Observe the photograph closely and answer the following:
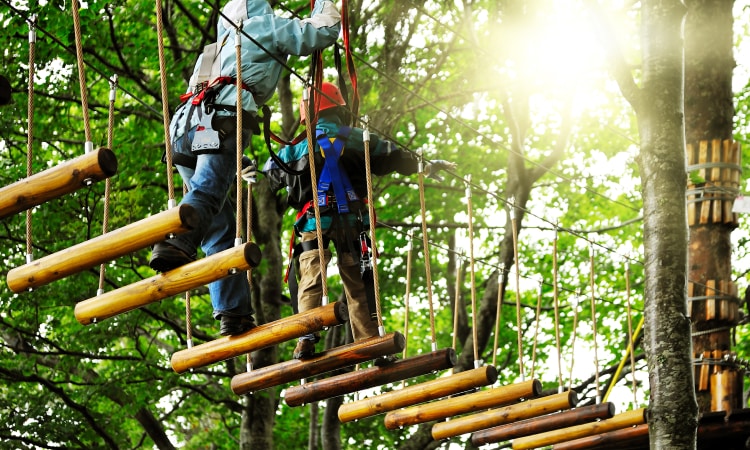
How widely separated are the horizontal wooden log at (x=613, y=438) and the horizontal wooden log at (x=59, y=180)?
430 centimetres

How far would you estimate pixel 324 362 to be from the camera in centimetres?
542

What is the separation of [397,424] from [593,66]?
739 centimetres

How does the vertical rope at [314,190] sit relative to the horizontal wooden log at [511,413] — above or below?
above

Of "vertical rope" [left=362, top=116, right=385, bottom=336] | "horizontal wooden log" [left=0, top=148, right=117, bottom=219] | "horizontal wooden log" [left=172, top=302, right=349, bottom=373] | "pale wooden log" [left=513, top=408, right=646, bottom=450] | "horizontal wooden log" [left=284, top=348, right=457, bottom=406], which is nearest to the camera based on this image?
"horizontal wooden log" [left=0, top=148, right=117, bottom=219]

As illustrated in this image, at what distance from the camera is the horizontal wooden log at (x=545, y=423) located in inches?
258

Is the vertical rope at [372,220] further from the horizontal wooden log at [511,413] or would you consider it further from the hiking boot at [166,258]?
the horizontal wooden log at [511,413]

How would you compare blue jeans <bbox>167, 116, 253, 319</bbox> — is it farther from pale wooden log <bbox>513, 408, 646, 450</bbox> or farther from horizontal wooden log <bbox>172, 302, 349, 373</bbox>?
pale wooden log <bbox>513, 408, 646, 450</bbox>

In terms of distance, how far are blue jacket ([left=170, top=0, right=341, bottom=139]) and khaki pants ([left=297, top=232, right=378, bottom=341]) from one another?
3.13 ft

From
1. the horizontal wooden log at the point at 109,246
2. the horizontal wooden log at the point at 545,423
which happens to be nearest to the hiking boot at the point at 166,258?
the horizontal wooden log at the point at 109,246

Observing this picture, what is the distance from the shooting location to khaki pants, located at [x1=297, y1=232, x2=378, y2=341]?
222 inches

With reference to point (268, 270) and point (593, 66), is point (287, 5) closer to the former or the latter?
point (268, 270)

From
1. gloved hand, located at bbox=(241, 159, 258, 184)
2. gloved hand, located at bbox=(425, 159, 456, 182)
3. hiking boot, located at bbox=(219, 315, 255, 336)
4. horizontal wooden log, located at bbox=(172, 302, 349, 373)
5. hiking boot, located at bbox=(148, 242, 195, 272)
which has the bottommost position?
horizontal wooden log, located at bbox=(172, 302, 349, 373)

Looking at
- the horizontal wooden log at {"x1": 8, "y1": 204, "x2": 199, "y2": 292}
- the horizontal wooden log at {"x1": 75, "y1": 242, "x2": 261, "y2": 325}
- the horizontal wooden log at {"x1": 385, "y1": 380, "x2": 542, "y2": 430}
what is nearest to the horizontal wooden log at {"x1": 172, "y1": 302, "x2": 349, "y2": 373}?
the horizontal wooden log at {"x1": 75, "y1": 242, "x2": 261, "y2": 325}

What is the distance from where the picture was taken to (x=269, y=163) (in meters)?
5.84
